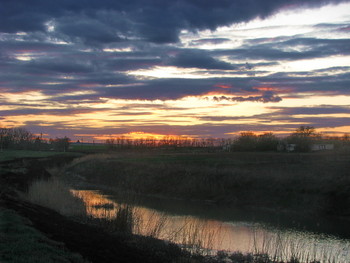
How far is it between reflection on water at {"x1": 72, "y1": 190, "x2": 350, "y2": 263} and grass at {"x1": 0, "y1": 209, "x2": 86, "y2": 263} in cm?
582

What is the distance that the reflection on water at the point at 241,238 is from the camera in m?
16.3

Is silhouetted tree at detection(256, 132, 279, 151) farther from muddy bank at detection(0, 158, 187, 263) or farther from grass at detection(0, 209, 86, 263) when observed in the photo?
grass at detection(0, 209, 86, 263)

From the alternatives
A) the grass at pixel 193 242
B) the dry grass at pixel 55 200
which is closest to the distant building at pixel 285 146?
the dry grass at pixel 55 200

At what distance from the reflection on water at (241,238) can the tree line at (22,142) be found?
334 feet

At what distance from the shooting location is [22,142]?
132875 millimetres

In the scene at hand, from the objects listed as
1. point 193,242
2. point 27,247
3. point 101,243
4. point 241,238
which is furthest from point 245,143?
point 27,247

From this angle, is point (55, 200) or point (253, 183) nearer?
point (55, 200)

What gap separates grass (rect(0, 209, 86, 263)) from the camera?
9492 mm

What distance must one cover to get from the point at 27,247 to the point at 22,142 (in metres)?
132

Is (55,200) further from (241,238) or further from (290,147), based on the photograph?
(290,147)

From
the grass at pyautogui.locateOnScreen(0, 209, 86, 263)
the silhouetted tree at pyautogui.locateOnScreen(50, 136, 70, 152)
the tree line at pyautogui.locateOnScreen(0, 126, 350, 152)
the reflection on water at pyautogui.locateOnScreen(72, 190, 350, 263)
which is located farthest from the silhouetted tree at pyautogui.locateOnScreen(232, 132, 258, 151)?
the grass at pyautogui.locateOnScreen(0, 209, 86, 263)

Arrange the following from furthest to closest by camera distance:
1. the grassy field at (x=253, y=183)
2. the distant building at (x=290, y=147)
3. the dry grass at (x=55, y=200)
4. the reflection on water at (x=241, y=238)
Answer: the distant building at (x=290, y=147) < the grassy field at (x=253, y=183) < the dry grass at (x=55, y=200) < the reflection on water at (x=241, y=238)

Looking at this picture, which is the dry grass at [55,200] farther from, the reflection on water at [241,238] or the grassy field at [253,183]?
the grassy field at [253,183]

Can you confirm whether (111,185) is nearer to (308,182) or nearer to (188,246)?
(308,182)
